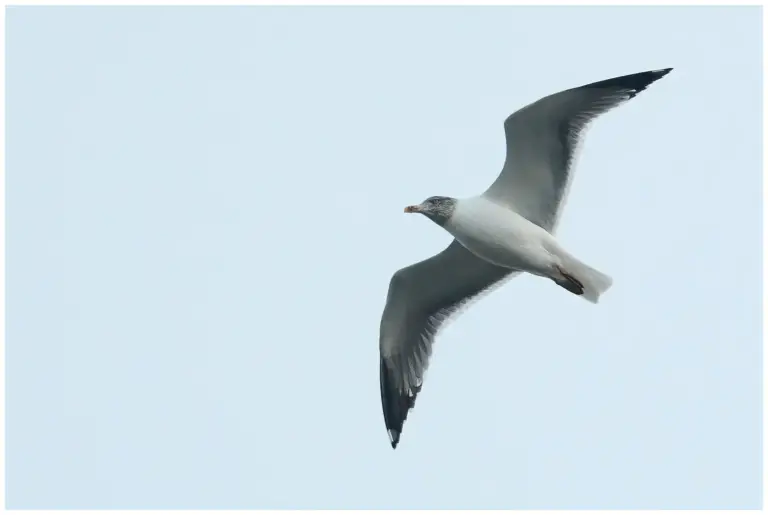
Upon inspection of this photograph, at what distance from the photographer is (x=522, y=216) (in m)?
12.9

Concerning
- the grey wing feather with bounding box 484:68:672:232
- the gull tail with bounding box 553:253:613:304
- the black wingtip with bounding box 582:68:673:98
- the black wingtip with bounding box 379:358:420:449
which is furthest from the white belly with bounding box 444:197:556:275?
the black wingtip with bounding box 379:358:420:449

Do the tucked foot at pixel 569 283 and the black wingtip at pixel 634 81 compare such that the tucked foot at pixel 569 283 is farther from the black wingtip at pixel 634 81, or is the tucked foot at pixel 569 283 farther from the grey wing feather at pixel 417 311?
the black wingtip at pixel 634 81

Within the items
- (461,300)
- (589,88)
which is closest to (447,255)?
(461,300)

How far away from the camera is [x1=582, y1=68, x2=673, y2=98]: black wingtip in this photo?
40.2 ft

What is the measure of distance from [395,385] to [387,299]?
970 mm

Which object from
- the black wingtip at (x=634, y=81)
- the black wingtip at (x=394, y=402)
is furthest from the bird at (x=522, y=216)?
the black wingtip at (x=394, y=402)

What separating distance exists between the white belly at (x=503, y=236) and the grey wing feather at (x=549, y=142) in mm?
350

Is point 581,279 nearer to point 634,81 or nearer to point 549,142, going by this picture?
point 549,142

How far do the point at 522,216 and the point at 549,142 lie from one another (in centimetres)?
78

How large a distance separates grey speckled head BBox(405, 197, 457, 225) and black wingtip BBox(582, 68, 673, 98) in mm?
1697

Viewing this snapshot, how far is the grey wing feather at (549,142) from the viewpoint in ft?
40.6

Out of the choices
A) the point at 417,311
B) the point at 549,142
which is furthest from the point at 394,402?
the point at 549,142

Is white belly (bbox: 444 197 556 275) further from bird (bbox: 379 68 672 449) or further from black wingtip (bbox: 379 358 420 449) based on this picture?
black wingtip (bbox: 379 358 420 449)

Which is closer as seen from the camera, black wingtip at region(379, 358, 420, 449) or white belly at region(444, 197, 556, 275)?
white belly at region(444, 197, 556, 275)
